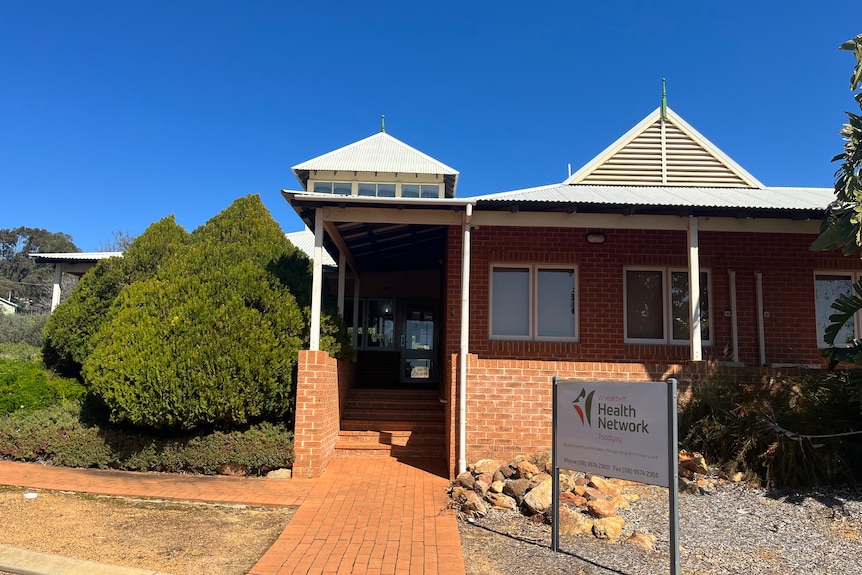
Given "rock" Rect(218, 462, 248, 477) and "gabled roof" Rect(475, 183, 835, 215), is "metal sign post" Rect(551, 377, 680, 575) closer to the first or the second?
"gabled roof" Rect(475, 183, 835, 215)

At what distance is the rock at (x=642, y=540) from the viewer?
16.9 feet

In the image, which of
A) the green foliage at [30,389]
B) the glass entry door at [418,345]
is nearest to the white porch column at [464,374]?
the green foliage at [30,389]

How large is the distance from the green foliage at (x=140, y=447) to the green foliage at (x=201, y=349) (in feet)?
0.90

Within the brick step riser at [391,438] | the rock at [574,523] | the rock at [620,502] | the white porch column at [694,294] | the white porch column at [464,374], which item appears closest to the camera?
the rock at [574,523]

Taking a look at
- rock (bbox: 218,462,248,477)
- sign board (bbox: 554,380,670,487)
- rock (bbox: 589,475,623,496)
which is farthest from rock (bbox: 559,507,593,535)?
rock (bbox: 218,462,248,477)

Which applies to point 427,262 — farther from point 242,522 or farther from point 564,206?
point 242,522

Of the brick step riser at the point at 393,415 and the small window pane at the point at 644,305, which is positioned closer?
the brick step riser at the point at 393,415

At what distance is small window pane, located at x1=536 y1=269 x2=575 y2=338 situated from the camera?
402 inches

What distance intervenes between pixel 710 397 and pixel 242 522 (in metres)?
5.61

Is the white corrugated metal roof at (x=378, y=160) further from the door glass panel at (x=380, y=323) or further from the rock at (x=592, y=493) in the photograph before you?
the rock at (x=592, y=493)

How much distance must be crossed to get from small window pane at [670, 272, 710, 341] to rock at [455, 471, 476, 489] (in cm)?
498

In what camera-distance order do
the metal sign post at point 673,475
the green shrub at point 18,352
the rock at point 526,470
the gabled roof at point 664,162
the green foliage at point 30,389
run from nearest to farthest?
the metal sign post at point 673,475
the rock at point 526,470
the green foliage at point 30,389
the gabled roof at point 664,162
the green shrub at point 18,352

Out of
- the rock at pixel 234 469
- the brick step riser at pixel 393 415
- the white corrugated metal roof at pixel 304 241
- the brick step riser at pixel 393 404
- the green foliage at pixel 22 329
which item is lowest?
the rock at pixel 234 469

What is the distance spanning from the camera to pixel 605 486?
6.51 meters
